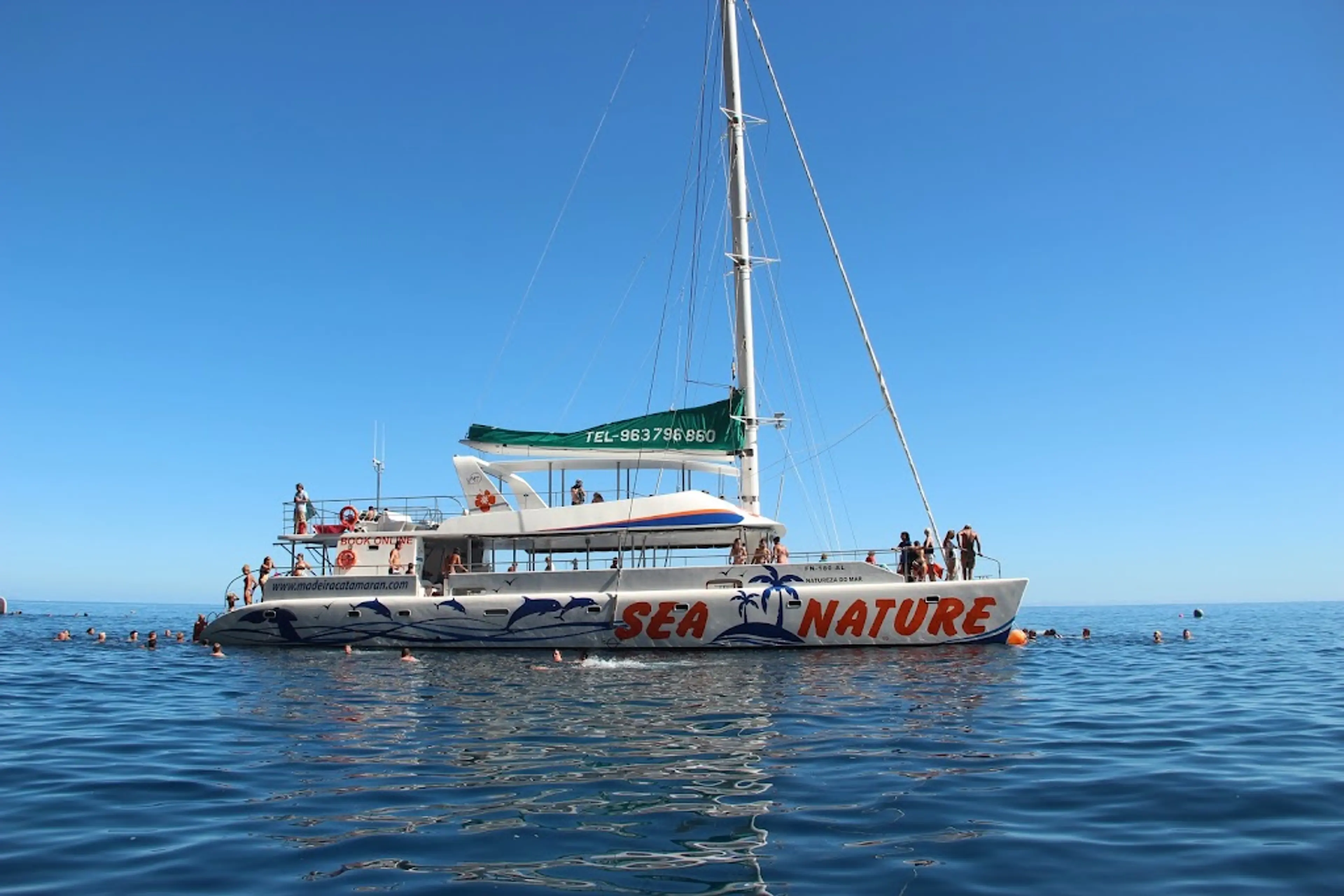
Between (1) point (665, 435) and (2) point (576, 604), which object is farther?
(1) point (665, 435)

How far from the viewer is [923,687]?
602 inches

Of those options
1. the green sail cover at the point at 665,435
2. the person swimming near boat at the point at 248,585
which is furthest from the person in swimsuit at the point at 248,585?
the green sail cover at the point at 665,435

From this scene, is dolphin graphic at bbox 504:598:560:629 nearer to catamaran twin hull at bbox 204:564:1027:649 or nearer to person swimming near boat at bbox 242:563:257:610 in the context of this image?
catamaran twin hull at bbox 204:564:1027:649

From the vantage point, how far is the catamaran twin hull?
2152 cm

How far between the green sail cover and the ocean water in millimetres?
8017

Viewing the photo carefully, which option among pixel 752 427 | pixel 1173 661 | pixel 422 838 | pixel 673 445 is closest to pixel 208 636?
pixel 673 445

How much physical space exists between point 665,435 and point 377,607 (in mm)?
8452

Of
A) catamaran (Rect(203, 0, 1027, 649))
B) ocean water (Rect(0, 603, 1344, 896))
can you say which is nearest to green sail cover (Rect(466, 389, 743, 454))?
catamaran (Rect(203, 0, 1027, 649))

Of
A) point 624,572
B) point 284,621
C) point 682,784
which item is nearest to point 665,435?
point 624,572

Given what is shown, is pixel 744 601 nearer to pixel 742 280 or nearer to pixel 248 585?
pixel 742 280

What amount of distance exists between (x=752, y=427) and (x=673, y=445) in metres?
2.10

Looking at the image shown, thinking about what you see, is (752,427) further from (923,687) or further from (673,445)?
(923,687)

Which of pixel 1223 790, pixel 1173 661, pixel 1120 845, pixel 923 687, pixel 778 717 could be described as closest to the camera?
pixel 1120 845

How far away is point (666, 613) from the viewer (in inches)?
877
